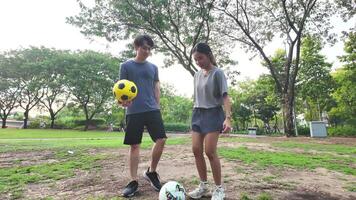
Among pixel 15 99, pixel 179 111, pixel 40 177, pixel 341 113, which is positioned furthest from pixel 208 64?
pixel 179 111

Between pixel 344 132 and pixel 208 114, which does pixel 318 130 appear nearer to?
pixel 344 132

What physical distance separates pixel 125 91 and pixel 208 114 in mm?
1006

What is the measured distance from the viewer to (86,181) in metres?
4.16

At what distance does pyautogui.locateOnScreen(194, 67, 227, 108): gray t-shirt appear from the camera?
3.28 metres

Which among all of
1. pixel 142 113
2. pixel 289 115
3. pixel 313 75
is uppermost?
pixel 313 75

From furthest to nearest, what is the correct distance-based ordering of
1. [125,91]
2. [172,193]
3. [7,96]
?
[7,96] → [125,91] → [172,193]

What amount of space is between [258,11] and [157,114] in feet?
53.8

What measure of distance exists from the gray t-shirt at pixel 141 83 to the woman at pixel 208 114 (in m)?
0.62

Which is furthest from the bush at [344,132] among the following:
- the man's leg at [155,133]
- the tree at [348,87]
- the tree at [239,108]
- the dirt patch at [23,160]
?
the man's leg at [155,133]

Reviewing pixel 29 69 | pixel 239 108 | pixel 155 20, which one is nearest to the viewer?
pixel 155 20

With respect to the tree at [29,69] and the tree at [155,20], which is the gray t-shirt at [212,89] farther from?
the tree at [29,69]

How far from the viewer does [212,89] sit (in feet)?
10.9

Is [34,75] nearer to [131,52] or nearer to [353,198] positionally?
[131,52]

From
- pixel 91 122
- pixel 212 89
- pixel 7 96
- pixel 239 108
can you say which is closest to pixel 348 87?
pixel 239 108
